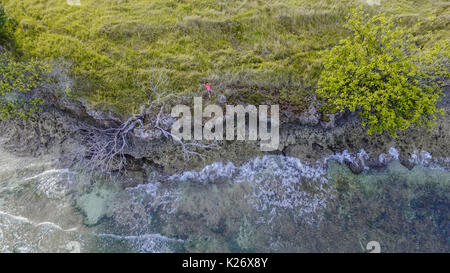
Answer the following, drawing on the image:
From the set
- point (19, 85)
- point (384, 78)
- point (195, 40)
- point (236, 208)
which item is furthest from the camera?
point (195, 40)

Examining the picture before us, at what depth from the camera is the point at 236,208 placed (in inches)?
476

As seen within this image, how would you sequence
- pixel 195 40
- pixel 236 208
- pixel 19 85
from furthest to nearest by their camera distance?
pixel 195 40
pixel 19 85
pixel 236 208

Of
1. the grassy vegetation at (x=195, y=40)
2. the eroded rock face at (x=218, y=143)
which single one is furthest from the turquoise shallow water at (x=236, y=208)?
the grassy vegetation at (x=195, y=40)

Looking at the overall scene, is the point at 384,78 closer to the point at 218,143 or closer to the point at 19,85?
the point at 218,143

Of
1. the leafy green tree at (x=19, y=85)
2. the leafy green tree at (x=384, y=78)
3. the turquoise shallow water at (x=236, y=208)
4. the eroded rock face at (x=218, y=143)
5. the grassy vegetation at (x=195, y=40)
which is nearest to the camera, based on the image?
the leafy green tree at (x=384, y=78)

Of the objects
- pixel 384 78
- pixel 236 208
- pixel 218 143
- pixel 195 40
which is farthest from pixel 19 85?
pixel 384 78

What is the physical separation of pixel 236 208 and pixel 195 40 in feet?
32.3

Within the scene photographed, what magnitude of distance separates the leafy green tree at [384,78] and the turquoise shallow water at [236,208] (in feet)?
9.66

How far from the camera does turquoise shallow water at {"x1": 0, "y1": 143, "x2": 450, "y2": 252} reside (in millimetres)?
11508

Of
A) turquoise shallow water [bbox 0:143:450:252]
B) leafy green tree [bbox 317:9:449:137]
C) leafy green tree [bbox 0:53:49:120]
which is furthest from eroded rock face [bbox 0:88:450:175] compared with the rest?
leafy green tree [bbox 317:9:449:137]

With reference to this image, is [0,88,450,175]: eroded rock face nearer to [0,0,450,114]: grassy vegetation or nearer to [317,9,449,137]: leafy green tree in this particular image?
[0,0,450,114]: grassy vegetation

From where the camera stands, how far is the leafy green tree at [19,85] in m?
12.5

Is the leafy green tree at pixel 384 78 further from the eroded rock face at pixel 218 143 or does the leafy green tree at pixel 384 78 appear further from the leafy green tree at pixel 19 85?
the leafy green tree at pixel 19 85
